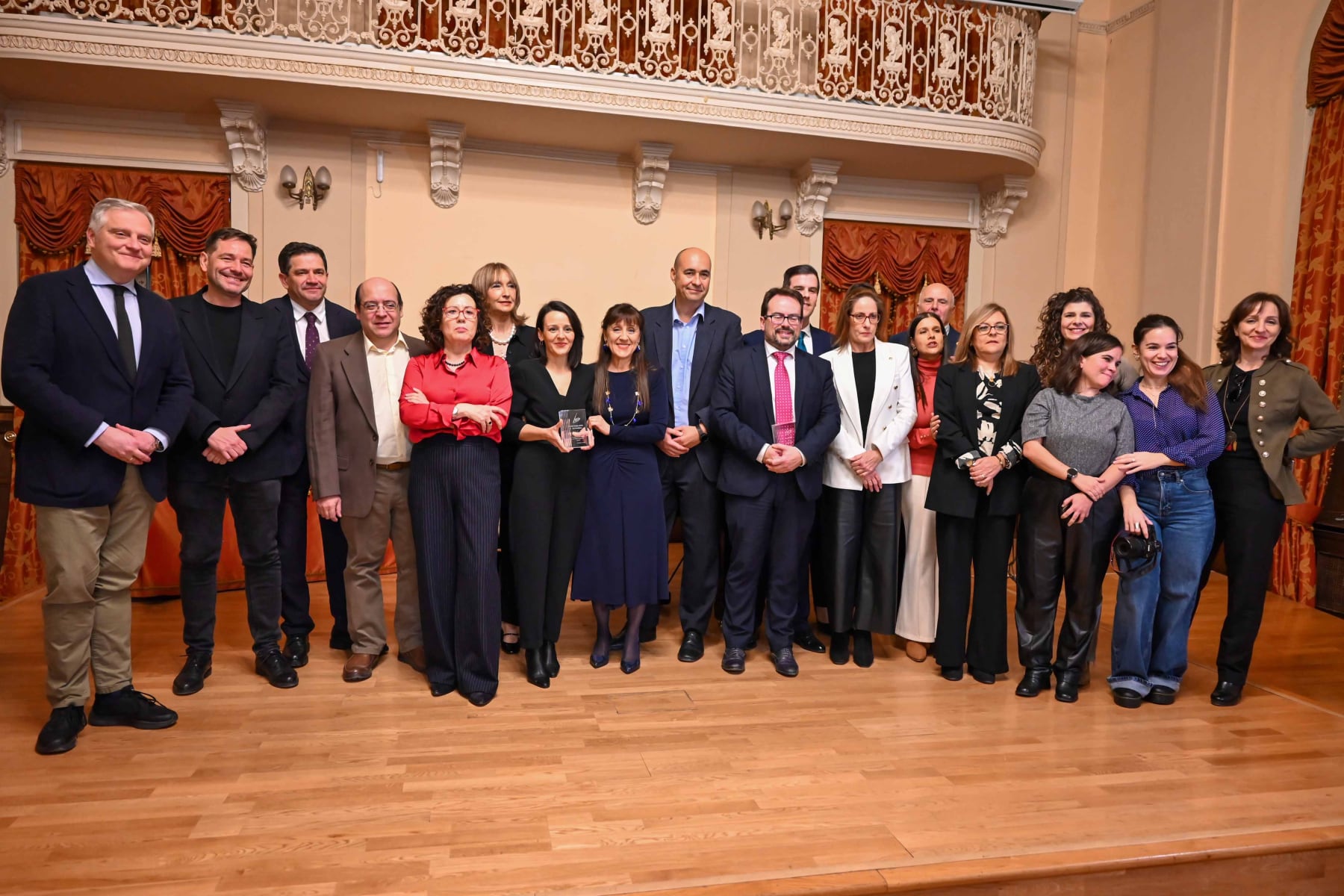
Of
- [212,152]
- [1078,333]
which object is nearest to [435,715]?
[1078,333]

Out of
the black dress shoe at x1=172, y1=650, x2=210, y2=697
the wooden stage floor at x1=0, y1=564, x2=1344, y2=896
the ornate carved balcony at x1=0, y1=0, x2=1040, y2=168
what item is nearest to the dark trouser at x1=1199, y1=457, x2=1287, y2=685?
the wooden stage floor at x1=0, y1=564, x2=1344, y2=896

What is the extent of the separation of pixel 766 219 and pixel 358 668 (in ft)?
17.1

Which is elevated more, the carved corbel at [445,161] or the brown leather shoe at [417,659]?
the carved corbel at [445,161]

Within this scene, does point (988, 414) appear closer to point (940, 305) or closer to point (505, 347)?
point (940, 305)

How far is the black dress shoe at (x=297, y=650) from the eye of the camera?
12.1ft

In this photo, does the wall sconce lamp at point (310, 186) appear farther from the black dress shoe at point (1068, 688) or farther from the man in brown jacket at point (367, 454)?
the black dress shoe at point (1068, 688)

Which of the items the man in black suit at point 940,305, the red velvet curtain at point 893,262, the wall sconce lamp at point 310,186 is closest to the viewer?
the man in black suit at point 940,305

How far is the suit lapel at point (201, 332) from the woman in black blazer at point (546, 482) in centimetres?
107

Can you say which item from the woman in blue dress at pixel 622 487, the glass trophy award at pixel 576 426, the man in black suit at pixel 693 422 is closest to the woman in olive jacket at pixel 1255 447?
the man in black suit at pixel 693 422

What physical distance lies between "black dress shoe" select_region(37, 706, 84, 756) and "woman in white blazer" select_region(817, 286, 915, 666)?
2.76m

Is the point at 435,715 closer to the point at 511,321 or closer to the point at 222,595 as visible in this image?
the point at 511,321

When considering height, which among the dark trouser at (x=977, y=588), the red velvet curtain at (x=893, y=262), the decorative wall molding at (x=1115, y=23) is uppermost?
the decorative wall molding at (x=1115, y=23)

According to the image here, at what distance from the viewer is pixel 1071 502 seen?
341 cm

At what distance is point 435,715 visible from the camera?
322 cm
